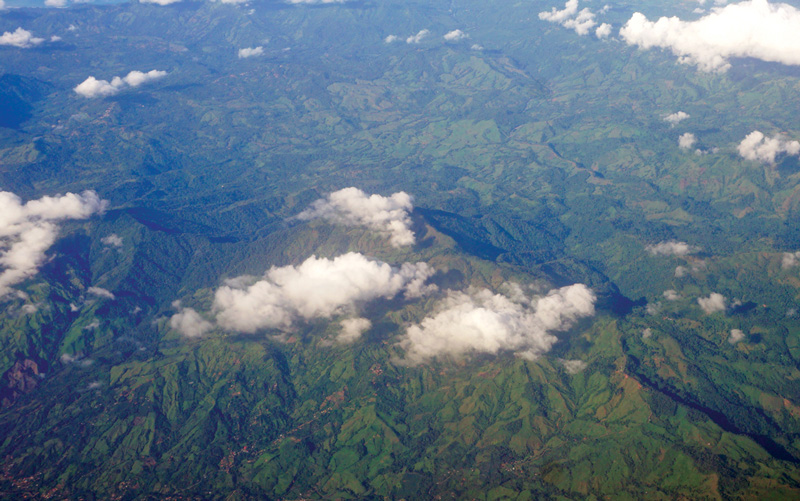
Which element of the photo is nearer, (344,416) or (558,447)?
(558,447)

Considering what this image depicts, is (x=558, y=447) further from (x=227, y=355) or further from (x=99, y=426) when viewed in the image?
(x=99, y=426)

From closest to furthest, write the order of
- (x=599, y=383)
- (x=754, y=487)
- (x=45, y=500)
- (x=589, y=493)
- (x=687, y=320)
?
(x=754, y=487) → (x=589, y=493) → (x=45, y=500) → (x=599, y=383) → (x=687, y=320)

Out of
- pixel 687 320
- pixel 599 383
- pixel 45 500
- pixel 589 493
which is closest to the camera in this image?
pixel 589 493

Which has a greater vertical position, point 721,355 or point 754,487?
point 754,487

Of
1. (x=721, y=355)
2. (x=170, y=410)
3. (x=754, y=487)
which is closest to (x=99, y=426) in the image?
(x=170, y=410)

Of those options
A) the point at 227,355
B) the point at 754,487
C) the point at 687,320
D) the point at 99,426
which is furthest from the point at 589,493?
the point at 99,426

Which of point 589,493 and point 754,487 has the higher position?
point 754,487

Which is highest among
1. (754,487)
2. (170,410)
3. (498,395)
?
(754,487)

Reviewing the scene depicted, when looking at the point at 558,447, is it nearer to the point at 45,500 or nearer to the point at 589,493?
the point at 589,493

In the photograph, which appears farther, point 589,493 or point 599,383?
point 599,383
